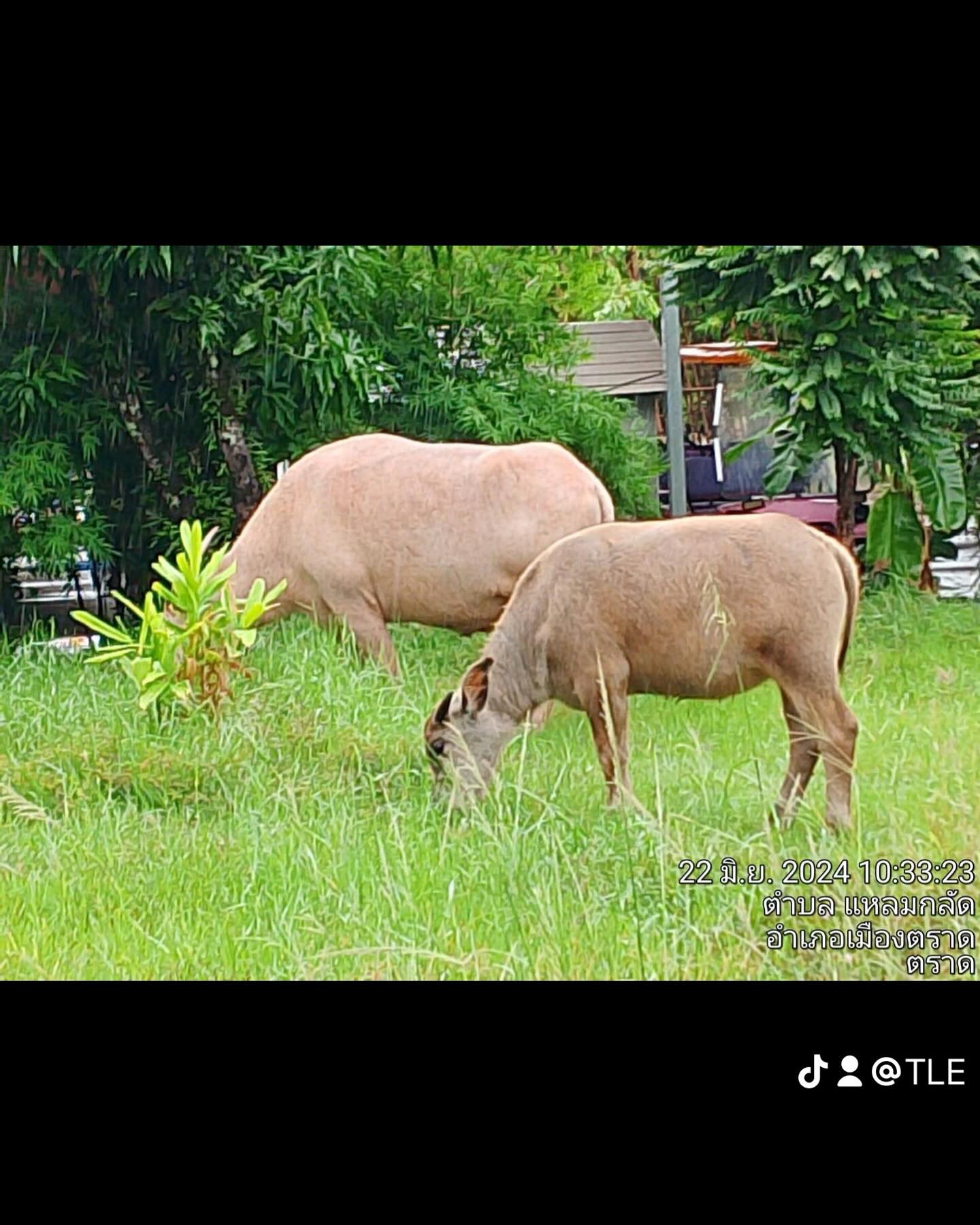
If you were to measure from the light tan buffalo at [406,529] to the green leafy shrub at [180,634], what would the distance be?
0.11m

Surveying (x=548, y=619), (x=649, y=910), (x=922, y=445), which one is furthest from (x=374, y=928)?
(x=922, y=445)

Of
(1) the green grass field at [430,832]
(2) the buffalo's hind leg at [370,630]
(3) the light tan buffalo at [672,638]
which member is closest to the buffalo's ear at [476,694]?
(3) the light tan buffalo at [672,638]

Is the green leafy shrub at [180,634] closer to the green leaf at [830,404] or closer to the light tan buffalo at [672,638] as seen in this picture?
the light tan buffalo at [672,638]

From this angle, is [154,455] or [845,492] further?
[154,455]

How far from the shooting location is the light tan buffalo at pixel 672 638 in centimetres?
343

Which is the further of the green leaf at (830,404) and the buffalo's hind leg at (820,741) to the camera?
the green leaf at (830,404)

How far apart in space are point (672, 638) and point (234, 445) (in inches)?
45.1

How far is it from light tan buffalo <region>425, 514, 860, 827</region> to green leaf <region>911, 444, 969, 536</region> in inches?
13.0

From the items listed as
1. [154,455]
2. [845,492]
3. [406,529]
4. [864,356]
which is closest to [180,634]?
[154,455]
